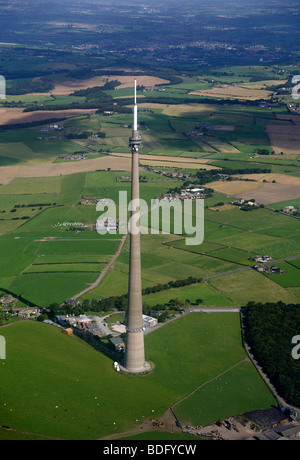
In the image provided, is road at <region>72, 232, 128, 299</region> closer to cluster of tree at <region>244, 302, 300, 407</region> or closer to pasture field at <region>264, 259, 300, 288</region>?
cluster of tree at <region>244, 302, 300, 407</region>

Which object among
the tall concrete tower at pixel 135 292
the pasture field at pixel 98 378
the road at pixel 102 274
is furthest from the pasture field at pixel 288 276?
the tall concrete tower at pixel 135 292

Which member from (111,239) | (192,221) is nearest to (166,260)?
(111,239)

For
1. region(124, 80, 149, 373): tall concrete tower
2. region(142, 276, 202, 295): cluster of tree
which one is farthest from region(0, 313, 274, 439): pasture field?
region(142, 276, 202, 295): cluster of tree

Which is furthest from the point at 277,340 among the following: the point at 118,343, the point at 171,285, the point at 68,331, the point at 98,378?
the point at 68,331

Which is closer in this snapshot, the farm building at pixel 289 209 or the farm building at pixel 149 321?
the farm building at pixel 149 321

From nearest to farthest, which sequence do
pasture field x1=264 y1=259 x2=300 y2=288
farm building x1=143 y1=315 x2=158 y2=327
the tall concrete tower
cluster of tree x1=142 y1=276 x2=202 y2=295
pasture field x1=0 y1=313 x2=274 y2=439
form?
pasture field x1=0 y1=313 x2=274 y2=439
the tall concrete tower
farm building x1=143 y1=315 x2=158 y2=327
cluster of tree x1=142 y1=276 x2=202 y2=295
pasture field x1=264 y1=259 x2=300 y2=288

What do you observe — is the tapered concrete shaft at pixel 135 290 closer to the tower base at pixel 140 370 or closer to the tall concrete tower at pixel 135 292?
the tall concrete tower at pixel 135 292
